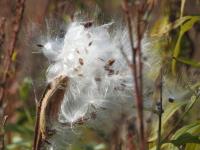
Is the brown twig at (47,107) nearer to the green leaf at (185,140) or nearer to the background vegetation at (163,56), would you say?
the background vegetation at (163,56)

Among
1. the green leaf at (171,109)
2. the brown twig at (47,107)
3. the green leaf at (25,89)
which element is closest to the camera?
the brown twig at (47,107)

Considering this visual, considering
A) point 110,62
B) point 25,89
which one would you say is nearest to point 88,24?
point 110,62

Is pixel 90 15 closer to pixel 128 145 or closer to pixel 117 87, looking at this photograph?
pixel 117 87

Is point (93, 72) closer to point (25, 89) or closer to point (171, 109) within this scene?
point (171, 109)

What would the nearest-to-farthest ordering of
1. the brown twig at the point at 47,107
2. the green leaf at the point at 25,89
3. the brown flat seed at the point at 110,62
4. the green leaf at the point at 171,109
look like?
the brown twig at the point at 47,107 → the brown flat seed at the point at 110,62 → the green leaf at the point at 171,109 → the green leaf at the point at 25,89

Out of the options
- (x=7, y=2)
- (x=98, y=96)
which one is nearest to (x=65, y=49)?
(x=98, y=96)

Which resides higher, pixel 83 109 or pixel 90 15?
pixel 90 15

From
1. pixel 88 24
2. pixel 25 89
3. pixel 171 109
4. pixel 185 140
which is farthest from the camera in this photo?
pixel 25 89

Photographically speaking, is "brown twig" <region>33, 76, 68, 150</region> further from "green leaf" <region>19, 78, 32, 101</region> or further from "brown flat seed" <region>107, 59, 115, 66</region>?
"green leaf" <region>19, 78, 32, 101</region>

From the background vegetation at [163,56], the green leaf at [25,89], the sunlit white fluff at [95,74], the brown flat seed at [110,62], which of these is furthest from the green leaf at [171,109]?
the green leaf at [25,89]

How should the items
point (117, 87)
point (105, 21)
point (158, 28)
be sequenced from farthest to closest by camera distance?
point (158, 28) → point (105, 21) → point (117, 87)

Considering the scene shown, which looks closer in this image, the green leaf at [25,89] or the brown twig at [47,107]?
the brown twig at [47,107]
